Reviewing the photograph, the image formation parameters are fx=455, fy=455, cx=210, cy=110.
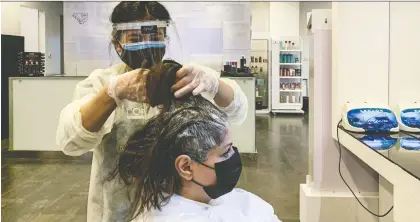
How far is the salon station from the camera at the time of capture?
2.38m

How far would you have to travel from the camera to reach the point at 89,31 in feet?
28.4

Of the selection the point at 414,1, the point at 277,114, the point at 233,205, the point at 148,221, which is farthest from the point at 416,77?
the point at 277,114

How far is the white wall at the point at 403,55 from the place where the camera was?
262cm

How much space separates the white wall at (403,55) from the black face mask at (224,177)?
5.77 ft

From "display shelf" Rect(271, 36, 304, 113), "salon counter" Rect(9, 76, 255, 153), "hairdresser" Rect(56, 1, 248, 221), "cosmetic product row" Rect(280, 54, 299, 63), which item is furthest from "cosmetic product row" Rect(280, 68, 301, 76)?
"hairdresser" Rect(56, 1, 248, 221)

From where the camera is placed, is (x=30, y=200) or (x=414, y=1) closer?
(x=414, y=1)

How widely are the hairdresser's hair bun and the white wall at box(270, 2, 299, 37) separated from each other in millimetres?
10932

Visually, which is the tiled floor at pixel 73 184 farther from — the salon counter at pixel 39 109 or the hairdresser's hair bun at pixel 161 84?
the hairdresser's hair bun at pixel 161 84

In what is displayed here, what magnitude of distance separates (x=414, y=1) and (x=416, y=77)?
1.43 ft

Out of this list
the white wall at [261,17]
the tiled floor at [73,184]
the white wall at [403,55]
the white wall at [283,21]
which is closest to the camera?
the white wall at [403,55]

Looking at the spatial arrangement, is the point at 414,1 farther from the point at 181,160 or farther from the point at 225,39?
the point at 225,39

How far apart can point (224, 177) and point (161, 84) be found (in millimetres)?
291

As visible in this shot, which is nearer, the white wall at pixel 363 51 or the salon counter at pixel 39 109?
the white wall at pixel 363 51

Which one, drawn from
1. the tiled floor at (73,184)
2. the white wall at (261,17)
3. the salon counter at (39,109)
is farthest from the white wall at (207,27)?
the white wall at (261,17)
